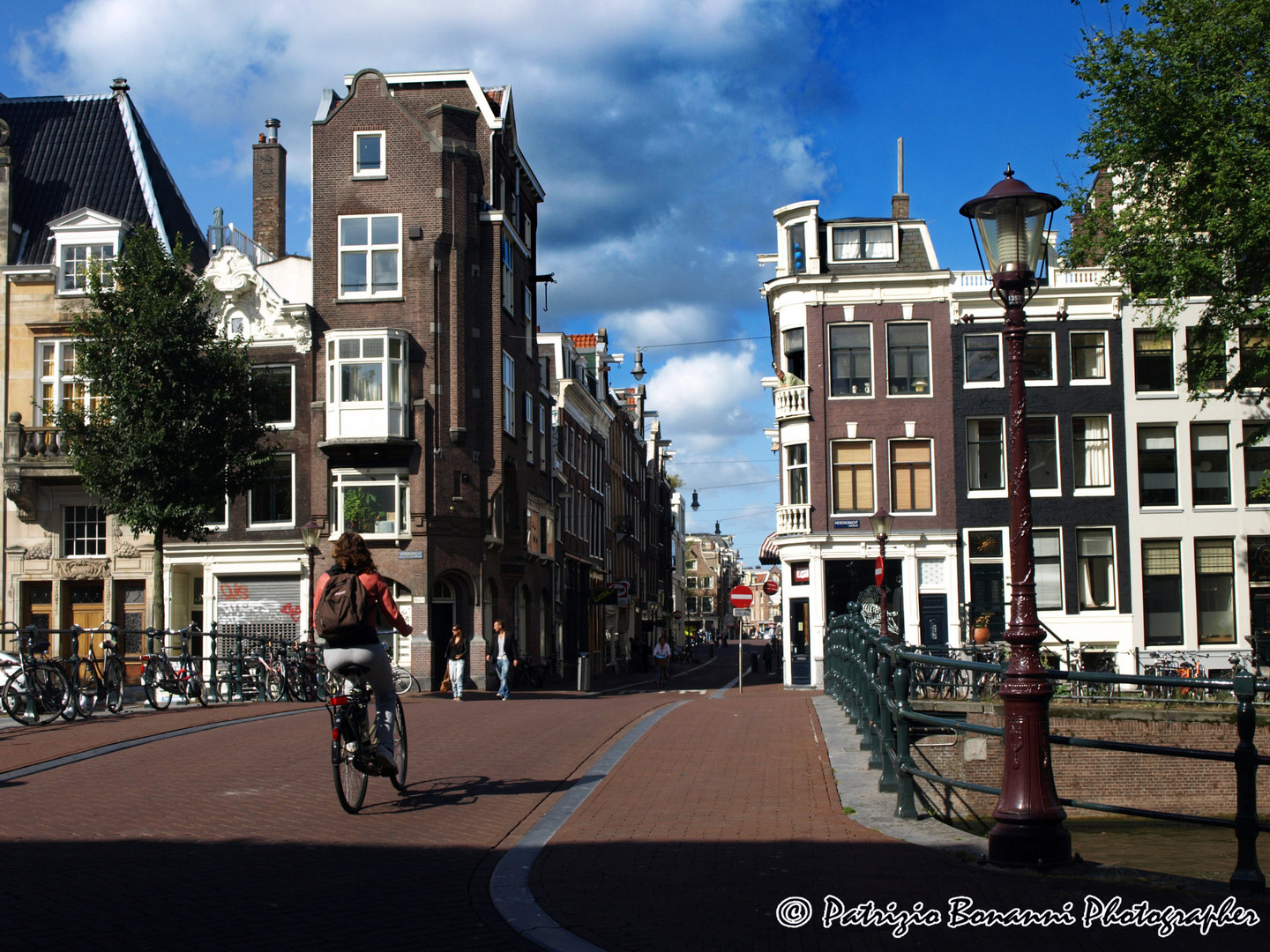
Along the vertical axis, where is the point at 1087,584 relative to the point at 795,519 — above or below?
below

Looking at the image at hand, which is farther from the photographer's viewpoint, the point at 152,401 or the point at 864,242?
the point at 864,242

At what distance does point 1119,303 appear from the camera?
1390 inches

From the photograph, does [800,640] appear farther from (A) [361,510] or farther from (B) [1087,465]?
(A) [361,510]

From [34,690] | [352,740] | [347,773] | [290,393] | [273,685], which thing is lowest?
[273,685]

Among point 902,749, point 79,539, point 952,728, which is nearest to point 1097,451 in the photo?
point 902,749

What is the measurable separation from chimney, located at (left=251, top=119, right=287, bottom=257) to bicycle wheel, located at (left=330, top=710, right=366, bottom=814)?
3258cm

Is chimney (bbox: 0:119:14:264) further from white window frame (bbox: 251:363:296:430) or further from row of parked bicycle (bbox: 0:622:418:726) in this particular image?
row of parked bicycle (bbox: 0:622:418:726)

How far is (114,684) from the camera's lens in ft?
59.5

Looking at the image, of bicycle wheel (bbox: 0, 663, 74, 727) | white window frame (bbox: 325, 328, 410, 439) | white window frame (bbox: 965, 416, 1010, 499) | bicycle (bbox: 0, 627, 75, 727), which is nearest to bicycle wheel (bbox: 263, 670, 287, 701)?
bicycle (bbox: 0, 627, 75, 727)

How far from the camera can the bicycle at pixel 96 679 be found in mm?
16744

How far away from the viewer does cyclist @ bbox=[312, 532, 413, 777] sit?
839cm

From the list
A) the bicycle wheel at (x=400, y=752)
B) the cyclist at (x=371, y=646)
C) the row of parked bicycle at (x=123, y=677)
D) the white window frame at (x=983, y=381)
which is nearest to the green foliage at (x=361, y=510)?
the row of parked bicycle at (x=123, y=677)

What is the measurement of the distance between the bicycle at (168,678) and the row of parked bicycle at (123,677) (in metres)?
0.01

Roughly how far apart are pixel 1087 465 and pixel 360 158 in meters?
22.4
